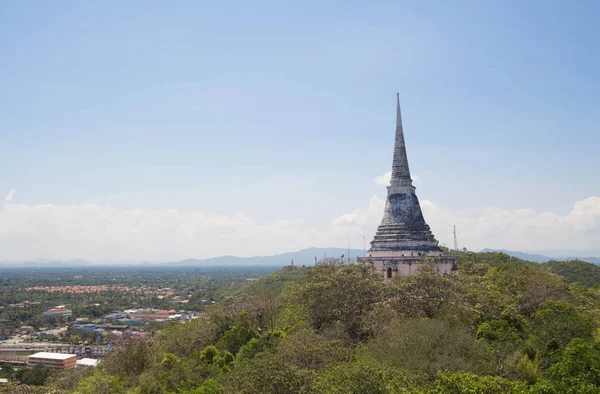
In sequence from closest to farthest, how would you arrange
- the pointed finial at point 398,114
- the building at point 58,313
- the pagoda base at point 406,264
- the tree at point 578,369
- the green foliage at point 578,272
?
the tree at point 578,369 → the pagoda base at point 406,264 → the pointed finial at point 398,114 → the green foliage at point 578,272 → the building at point 58,313

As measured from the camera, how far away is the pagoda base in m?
40.7

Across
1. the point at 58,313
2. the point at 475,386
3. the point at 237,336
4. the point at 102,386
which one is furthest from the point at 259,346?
the point at 58,313

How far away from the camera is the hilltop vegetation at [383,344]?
18.1m

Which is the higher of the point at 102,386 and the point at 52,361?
the point at 102,386

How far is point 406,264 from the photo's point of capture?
41.3 metres

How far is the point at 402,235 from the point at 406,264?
126 inches

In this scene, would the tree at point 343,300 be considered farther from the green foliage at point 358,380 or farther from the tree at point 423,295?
the green foliage at point 358,380

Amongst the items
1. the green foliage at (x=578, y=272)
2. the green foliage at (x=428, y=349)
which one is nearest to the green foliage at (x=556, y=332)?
the green foliage at (x=428, y=349)

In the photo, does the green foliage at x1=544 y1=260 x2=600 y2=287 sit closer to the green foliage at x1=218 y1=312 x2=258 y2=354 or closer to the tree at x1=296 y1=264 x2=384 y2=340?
the tree at x1=296 y1=264 x2=384 y2=340

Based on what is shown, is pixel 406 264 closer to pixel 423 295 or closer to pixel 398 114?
pixel 423 295

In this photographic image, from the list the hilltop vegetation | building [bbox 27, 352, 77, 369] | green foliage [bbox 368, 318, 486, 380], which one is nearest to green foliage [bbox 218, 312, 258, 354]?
the hilltop vegetation

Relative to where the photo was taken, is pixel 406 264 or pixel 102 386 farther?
pixel 406 264

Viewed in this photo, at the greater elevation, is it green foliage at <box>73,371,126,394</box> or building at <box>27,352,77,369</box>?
green foliage at <box>73,371,126,394</box>

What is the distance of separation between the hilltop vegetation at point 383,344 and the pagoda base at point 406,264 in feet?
11.9
